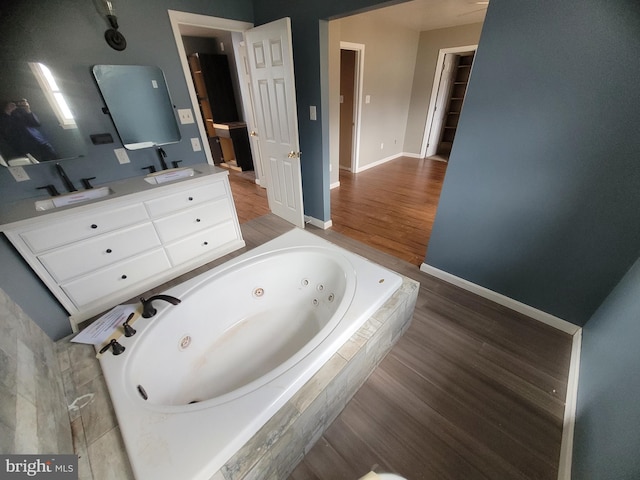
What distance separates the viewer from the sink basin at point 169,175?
196cm

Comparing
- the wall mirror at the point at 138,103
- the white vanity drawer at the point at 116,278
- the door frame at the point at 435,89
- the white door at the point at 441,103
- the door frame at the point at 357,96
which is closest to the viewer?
the white vanity drawer at the point at 116,278


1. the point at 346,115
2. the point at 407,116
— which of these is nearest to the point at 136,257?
the point at 346,115

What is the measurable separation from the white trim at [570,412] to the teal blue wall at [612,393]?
0.13ft

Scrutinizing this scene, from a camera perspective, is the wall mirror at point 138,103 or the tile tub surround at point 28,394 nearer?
the tile tub surround at point 28,394

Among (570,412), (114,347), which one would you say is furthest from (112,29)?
(570,412)

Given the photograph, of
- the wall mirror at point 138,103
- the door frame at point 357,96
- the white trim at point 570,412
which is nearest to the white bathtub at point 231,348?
the white trim at point 570,412

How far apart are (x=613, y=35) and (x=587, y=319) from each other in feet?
4.95

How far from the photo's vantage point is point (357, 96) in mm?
3865

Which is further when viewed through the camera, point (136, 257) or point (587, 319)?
point (136, 257)

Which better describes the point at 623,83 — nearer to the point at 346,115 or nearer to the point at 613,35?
the point at 613,35

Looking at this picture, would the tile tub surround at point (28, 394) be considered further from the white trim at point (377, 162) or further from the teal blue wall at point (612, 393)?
the white trim at point (377, 162)

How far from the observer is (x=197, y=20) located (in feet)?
6.57

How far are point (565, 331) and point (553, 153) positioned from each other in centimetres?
117

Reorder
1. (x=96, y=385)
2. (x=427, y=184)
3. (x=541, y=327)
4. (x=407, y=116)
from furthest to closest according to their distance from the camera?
1. (x=407, y=116)
2. (x=427, y=184)
3. (x=541, y=327)
4. (x=96, y=385)
